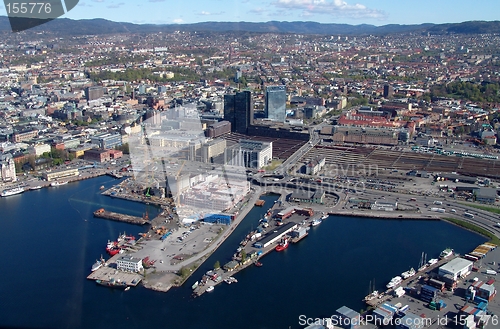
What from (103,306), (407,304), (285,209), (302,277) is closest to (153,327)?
(103,306)

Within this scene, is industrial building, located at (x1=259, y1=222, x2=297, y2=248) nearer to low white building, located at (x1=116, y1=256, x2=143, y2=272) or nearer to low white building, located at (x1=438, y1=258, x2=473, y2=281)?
low white building, located at (x1=116, y1=256, x2=143, y2=272)

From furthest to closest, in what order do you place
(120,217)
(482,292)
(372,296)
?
(120,217), (372,296), (482,292)

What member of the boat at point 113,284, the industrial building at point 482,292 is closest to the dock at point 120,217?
the boat at point 113,284

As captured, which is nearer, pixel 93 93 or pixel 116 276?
pixel 116 276

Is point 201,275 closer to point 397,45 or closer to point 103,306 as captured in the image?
point 103,306

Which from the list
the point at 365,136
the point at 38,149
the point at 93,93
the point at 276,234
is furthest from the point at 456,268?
the point at 93,93

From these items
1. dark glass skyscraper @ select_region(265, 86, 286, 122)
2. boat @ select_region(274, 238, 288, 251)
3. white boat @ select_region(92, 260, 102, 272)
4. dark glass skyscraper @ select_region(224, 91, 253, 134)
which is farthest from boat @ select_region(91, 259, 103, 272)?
dark glass skyscraper @ select_region(265, 86, 286, 122)

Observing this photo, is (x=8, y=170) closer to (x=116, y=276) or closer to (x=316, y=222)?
(x=116, y=276)
